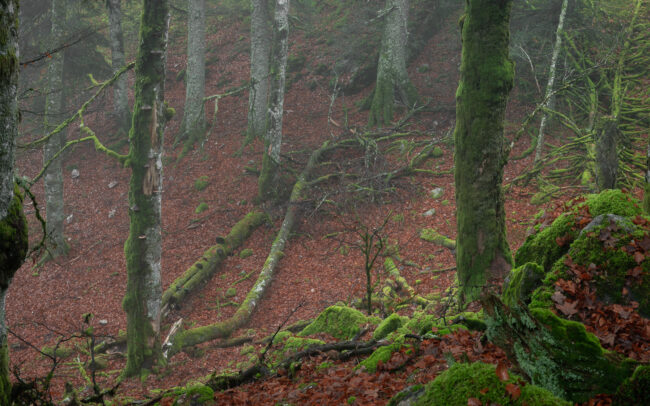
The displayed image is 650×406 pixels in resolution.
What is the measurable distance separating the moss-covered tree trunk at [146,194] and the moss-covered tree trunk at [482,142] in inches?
213

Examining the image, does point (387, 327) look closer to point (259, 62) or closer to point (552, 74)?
point (552, 74)

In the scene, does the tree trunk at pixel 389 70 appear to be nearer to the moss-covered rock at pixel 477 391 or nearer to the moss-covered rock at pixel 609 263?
the moss-covered rock at pixel 609 263

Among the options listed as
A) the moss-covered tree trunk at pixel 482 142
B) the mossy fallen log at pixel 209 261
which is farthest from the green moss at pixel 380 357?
the mossy fallen log at pixel 209 261

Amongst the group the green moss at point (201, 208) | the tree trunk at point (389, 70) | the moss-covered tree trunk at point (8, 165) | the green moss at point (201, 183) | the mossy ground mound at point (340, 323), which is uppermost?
the tree trunk at point (389, 70)

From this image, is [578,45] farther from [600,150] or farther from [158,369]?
[158,369]

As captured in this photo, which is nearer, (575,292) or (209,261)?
(575,292)

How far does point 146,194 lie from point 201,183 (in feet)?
24.1

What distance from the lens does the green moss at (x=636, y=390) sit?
2162 millimetres

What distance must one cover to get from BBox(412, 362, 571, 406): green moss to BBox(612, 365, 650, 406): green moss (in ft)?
1.17

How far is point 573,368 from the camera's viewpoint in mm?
2369

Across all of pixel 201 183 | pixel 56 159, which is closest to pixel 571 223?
pixel 201 183

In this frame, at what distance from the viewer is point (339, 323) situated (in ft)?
24.6

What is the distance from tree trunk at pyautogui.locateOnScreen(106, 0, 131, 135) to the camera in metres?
18.0

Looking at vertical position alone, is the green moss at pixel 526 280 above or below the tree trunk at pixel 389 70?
below
